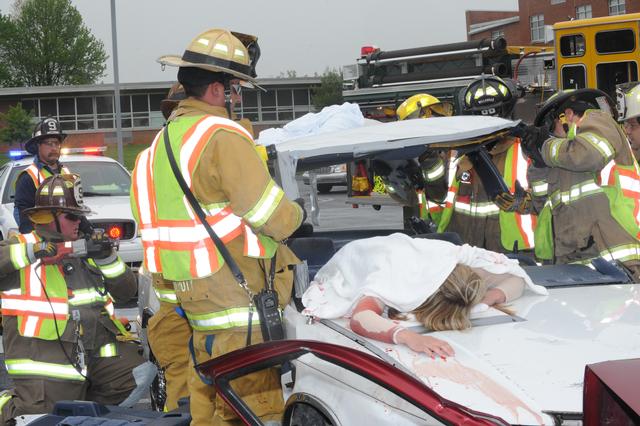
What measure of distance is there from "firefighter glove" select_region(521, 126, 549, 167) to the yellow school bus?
9.93 m

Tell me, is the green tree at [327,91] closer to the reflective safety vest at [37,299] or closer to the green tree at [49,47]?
the green tree at [49,47]

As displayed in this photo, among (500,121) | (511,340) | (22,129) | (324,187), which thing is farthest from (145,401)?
(22,129)

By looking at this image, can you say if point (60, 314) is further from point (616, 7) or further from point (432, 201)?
point (616, 7)

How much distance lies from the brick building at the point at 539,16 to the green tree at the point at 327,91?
869 centimetres

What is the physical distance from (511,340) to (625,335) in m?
0.42

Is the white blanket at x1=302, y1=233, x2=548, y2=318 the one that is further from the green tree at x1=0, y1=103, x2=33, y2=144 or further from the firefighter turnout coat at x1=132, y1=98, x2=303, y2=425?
the green tree at x1=0, y1=103, x2=33, y2=144

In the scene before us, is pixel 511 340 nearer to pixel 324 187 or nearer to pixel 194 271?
pixel 194 271

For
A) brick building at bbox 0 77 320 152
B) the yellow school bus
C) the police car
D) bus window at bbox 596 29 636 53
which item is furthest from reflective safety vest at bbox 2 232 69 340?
brick building at bbox 0 77 320 152

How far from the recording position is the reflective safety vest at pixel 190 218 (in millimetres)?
3680

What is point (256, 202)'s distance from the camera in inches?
141

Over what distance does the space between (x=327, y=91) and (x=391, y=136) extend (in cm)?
4641

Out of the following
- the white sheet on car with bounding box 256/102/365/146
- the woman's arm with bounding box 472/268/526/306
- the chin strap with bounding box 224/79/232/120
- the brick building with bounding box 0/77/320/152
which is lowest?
the woman's arm with bounding box 472/268/526/306

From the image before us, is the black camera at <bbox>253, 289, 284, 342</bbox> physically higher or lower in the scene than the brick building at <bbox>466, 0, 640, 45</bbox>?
lower

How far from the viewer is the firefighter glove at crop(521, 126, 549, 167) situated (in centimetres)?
509
